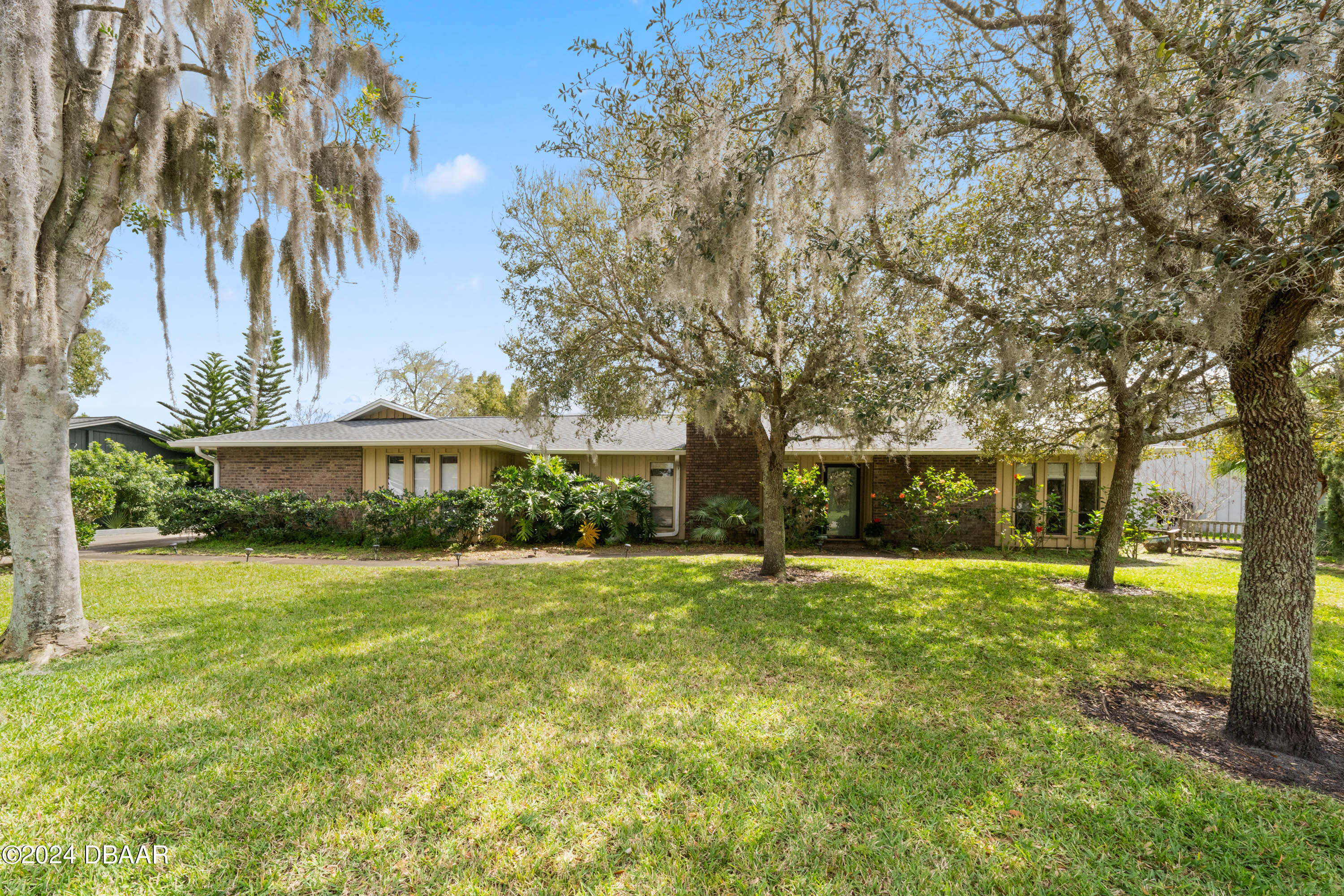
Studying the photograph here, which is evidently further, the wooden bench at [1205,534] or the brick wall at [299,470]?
the brick wall at [299,470]

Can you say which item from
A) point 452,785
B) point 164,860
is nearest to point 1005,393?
point 452,785

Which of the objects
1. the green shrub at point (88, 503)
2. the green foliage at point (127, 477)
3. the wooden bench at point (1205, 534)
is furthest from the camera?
the green foliage at point (127, 477)

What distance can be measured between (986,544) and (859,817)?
12.9m

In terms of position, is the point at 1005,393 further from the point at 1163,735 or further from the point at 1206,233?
the point at 1163,735

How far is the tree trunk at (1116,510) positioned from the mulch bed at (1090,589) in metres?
0.09

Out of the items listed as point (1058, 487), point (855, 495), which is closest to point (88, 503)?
point (855, 495)

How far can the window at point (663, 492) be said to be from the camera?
15.7 meters

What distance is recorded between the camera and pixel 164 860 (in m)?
2.51

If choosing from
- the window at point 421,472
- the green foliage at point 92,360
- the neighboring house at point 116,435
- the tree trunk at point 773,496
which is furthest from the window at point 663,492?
the neighboring house at point 116,435

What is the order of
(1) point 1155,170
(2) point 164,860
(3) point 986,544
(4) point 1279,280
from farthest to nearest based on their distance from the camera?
1. (3) point 986,544
2. (1) point 1155,170
3. (4) point 1279,280
4. (2) point 164,860

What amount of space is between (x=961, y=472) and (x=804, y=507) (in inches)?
153

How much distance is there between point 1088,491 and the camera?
14195 mm

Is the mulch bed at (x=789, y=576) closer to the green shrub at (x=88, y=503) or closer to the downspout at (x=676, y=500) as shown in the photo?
the downspout at (x=676, y=500)

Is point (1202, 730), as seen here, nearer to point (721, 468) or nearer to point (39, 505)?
point (39, 505)
